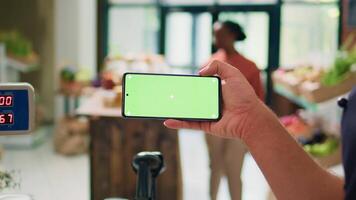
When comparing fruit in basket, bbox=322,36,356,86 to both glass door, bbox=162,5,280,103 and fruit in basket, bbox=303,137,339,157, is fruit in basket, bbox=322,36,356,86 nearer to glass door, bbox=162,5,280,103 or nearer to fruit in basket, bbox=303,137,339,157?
fruit in basket, bbox=303,137,339,157

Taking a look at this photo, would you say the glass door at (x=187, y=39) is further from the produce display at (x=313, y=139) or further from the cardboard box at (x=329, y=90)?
the cardboard box at (x=329, y=90)

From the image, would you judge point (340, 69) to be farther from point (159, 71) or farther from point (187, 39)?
point (187, 39)

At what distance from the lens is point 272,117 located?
3.88ft

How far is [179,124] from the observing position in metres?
1.10

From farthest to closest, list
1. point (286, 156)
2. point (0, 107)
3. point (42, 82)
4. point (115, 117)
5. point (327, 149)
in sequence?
point (42, 82) < point (327, 149) < point (115, 117) < point (286, 156) < point (0, 107)

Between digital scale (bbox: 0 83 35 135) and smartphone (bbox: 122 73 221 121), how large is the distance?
185 mm

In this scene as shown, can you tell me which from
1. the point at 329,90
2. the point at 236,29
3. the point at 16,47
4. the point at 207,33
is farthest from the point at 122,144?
the point at 207,33

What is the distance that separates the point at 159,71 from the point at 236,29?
1.40 m

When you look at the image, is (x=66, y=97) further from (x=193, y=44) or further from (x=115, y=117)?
(x=115, y=117)

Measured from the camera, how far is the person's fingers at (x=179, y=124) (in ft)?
3.58

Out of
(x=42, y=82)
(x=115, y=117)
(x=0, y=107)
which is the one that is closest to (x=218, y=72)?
(x=0, y=107)

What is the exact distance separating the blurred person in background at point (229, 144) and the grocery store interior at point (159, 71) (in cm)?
1

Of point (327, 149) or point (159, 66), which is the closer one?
point (327, 149)

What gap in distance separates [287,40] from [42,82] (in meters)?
3.76
